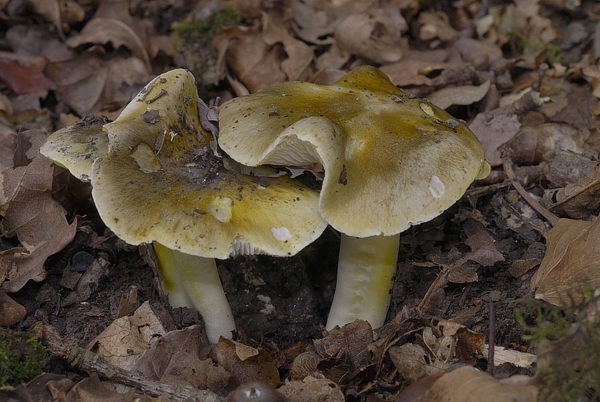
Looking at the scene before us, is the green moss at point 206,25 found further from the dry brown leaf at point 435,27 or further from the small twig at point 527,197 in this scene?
the small twig at point 527,197

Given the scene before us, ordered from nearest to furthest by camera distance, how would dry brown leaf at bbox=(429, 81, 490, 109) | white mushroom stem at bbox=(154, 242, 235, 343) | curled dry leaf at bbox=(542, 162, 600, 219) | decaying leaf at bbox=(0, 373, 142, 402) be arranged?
1. decaying leaf at bbox=(0, 373, 142, 402)
2. white mushroom stem at bbox=(154, 242, 235, 343)
3. curled dry leaf at bbox=(542, 162, 600, 219)
4. dry brown leaf at bbox=(429, 81, 490, 109)

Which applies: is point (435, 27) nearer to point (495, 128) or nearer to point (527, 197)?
point (495, 128)

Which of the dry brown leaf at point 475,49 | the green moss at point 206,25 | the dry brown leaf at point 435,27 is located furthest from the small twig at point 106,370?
the dry brown leaf at point 435,27

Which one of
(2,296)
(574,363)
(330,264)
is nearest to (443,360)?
(574,363)

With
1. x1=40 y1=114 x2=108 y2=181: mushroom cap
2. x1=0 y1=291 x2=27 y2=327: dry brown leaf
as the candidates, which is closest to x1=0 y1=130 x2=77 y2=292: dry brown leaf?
x1=0 y1=291 x2=27 y2=327: dry brown leaf

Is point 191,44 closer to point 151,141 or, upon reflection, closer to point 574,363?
point 151,141

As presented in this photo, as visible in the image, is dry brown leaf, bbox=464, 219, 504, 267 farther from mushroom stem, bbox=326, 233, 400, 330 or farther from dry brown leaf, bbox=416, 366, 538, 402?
dry brown leaf, bbox=416, 366, 538, 402
